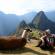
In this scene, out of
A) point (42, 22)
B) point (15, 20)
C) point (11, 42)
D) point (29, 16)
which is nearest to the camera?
point (11, 42)

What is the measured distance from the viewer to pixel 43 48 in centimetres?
988

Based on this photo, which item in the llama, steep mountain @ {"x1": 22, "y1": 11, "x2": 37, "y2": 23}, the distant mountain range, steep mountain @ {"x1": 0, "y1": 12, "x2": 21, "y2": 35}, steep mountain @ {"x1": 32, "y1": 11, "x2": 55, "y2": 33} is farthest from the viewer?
steep mountain @ {"x1": 32, "y1": 11, "x2": 55, "y2": 33}

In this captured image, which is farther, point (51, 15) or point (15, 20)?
point (51, 15)

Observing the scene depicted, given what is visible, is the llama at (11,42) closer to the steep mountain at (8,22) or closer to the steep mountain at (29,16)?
the steep mountain at (8,22)

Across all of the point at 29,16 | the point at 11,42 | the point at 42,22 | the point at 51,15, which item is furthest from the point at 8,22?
the point at 11,42

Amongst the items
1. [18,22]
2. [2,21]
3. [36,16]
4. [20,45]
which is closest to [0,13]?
[2,21]

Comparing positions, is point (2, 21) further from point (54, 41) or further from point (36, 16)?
point (54, 41)

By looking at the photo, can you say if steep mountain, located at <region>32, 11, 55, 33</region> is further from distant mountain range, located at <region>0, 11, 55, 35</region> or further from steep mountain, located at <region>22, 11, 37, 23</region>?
steep mountain, located at <region>22, 11, 37, 23</region>

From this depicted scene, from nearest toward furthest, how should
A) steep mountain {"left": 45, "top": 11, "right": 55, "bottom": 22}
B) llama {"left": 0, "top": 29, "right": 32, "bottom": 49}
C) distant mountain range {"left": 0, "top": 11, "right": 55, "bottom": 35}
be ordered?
llama {"left": 0, "top": 29, "right": 32, "bottom": 49} < distant mountain range {"left": 0, "top": 11, "right": 55, "bottom": 35} < steep mountain {"left": 45, "top": 11, "right": 55, "bottom": 22}

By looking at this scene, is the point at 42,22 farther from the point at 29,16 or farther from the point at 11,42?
the point at 11,42

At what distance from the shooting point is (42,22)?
2444 centimetres

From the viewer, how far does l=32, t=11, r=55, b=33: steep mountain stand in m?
22.4

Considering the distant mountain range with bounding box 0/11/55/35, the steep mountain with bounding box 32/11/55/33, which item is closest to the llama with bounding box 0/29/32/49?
the distant mountain range with bounding box 0/11/55/35

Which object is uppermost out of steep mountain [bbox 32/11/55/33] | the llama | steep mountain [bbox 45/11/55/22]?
steep mountain [bbox 45/11/55/22]
